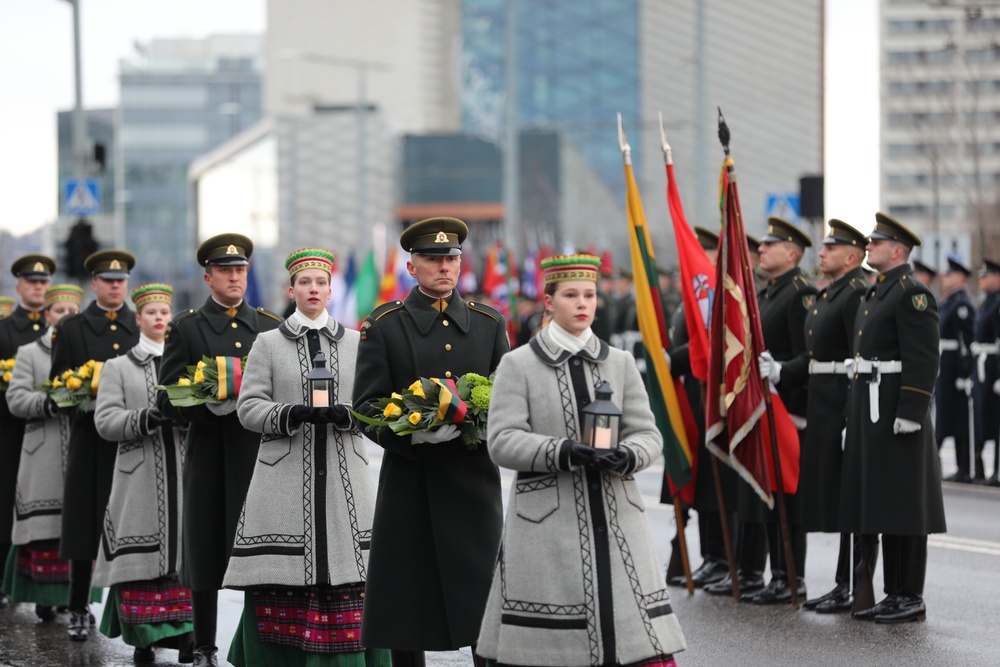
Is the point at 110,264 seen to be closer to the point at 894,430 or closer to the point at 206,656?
the point at 206,656

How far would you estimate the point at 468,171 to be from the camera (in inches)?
3738

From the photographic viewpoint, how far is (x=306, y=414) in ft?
25.2

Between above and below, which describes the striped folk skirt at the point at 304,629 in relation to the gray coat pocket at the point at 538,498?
below

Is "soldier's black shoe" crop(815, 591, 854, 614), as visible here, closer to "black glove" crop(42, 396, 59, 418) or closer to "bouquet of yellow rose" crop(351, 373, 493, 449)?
"bouquet of yellow rose" crop(351, 373, 493, 449)

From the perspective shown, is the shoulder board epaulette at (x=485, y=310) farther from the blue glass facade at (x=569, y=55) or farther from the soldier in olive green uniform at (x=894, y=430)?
the blue glass facade at (x=569, y=55)

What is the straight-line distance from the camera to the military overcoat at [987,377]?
17.1 meters

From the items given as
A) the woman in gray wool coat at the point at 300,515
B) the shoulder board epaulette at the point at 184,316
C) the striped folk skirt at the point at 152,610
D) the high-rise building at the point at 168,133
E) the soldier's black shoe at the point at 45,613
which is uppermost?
the high-rise building at the point at 168,133

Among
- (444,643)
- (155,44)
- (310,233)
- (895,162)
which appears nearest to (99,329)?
(444,643)

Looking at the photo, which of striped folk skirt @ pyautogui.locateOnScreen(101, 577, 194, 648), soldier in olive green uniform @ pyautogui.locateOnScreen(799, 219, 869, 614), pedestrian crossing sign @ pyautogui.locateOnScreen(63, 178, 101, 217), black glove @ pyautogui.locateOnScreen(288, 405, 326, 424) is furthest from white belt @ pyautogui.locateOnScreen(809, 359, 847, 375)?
pedestrian crossing sign @ pyautogui.locateOnScreen(63, 178, 101, 217)

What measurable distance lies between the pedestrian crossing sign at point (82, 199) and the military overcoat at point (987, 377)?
45.8ft

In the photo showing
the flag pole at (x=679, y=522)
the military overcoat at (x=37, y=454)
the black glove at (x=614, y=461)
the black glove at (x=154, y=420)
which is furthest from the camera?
the military overcoat at (x=37, y=454)

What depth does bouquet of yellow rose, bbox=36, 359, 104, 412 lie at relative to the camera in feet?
32.8

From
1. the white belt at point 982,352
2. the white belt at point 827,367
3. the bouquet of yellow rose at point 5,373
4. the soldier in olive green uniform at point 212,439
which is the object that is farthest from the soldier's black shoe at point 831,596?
the white belt at point 982,352

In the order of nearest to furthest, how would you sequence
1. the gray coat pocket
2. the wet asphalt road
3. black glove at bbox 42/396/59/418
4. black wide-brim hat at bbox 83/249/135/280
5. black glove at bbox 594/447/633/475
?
black glove at bbox 594/447/633/475, the gray coat pocket, the wet asphalt road, black wide-brim hat at bbox 83/249/135/280, black glove at bbox 42/396/59/418
